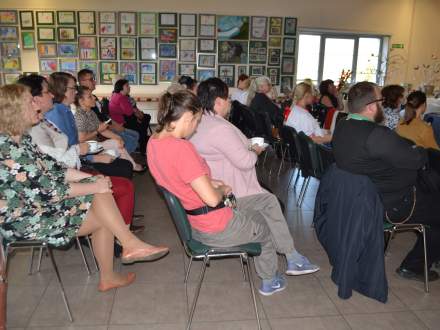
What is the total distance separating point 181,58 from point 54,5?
2594 millimetres

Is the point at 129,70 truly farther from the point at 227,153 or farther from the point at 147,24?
the point at 227,153

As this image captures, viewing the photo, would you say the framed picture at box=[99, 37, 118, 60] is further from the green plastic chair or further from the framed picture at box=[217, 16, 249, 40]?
the green plastic chair

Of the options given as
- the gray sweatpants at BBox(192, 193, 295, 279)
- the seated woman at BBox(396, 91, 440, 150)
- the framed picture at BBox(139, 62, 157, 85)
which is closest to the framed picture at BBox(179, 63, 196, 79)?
the framed picture at BBox(139, 62, 157, 85)

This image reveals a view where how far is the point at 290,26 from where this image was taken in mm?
8312

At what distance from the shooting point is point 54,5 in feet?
25.0

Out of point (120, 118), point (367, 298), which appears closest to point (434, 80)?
point (120, 118)

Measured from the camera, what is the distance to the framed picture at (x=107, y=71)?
7980 millimetres

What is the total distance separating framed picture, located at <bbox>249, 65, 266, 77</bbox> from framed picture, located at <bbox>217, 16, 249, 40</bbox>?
0.69m

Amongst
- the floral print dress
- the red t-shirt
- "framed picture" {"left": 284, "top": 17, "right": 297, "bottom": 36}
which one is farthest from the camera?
"framed picture" {"left": 284, "top": 17, "right": 297, "bottom": 36}

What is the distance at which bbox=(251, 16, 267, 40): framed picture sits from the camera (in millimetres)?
8156

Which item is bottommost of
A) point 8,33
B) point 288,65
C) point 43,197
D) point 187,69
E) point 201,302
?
point 201,302

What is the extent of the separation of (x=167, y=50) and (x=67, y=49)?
194 centimetres

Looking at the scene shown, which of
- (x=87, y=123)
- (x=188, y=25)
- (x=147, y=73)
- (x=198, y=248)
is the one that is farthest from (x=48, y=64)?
(x=198, y=248)

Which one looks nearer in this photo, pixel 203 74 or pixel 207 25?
pixel 207 25
